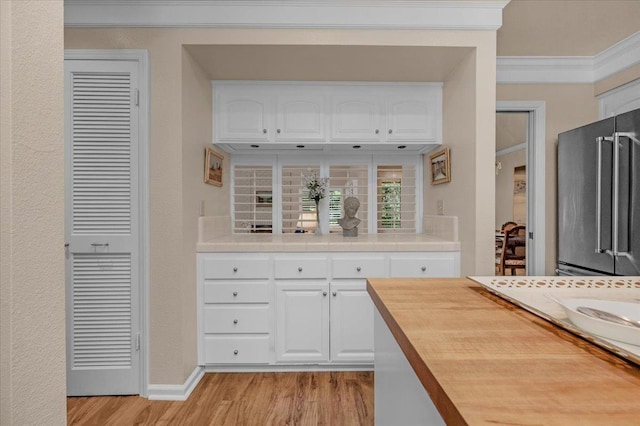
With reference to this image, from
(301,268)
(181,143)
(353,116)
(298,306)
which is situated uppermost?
(353,116)

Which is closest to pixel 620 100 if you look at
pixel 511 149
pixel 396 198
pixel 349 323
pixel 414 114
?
pixel 414 114

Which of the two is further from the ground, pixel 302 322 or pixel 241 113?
pixel 241 113

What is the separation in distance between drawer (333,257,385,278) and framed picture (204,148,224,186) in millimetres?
1131

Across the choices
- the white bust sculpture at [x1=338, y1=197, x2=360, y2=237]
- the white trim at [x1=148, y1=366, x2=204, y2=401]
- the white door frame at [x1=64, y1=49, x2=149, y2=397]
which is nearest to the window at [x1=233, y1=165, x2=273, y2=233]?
the white bust sculpture at [x1=338, y1=197, x2=360, y2=237]

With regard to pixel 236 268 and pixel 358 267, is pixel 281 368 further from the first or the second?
pixel 358 267

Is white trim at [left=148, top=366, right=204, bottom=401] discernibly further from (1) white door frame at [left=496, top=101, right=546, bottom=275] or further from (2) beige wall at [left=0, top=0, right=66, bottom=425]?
(1) white door frame at [left=496, top=101, right=546, bottom=275]

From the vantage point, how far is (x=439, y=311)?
2.90ft

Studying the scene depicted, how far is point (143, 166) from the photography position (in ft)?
7.41

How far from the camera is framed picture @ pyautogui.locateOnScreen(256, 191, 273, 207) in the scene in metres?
3.32

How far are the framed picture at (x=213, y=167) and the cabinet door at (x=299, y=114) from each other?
51cm

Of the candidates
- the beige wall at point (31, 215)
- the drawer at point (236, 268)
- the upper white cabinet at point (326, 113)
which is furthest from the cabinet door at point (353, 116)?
the beige wall at point (31, 215)

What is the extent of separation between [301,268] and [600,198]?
2.12m

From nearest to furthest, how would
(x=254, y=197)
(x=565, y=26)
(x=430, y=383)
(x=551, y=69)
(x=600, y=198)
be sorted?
(x=430, y=383) → (x=600, y=198) → (x=565, y=26) → (x=551, y=69) → (x=254, y=197)

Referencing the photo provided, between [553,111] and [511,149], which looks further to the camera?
[511,149]
